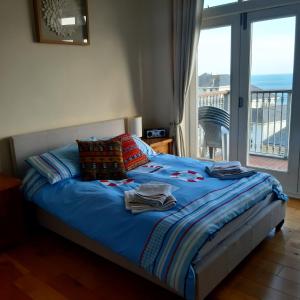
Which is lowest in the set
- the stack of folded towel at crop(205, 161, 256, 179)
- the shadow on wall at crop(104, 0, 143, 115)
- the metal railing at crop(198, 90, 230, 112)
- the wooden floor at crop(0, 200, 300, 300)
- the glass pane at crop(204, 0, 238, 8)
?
the wooden floor at crop(0, 200, 300, 300)

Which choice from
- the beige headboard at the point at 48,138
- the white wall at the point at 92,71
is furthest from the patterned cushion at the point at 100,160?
the white wall at the point at 92,71

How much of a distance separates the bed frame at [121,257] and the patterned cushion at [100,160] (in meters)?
0.45

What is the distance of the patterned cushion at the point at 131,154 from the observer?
10.3 ft

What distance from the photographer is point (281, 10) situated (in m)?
3.28

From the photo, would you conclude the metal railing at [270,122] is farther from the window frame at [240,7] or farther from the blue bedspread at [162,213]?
the blue bedspread at [162,213]

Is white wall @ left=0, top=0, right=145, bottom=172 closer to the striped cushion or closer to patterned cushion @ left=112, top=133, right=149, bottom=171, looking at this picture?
the striped cushion

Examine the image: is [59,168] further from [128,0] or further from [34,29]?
[128,0]

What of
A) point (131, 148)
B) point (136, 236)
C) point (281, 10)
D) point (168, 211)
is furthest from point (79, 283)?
point (281, 10)

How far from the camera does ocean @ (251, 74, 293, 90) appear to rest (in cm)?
342

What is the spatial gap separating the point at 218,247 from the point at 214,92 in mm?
2473

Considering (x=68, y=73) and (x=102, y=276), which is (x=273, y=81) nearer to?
(x=68, y=73)

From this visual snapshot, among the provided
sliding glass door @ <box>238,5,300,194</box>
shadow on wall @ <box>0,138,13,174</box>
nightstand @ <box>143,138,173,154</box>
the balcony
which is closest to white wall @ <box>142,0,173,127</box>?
nightstand @ <box>143,138,173,154</box>

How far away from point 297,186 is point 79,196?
8.15 feet

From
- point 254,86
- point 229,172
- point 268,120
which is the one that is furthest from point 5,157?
point 268,120
